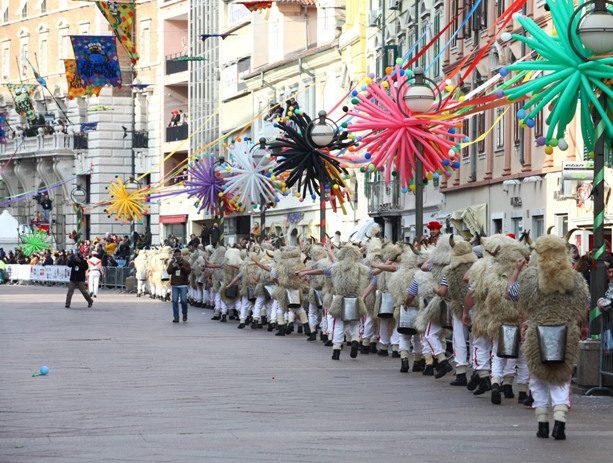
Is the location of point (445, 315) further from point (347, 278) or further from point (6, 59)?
point (6, 59)

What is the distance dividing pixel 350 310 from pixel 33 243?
63.6m

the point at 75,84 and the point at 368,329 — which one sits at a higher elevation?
the point at 75,84

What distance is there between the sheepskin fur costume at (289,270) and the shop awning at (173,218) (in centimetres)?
5137

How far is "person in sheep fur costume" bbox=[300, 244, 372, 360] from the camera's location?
2561cm

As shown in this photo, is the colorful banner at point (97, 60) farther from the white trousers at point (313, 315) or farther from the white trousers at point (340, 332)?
the white trousers at point (340, 332)

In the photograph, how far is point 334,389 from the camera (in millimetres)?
20172

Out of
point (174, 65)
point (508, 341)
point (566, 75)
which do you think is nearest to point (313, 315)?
point (566, 75)

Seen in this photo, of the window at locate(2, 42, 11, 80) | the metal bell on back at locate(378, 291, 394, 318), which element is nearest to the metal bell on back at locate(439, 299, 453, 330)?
the metal bell on back at locate(378, 291, 394, 318)

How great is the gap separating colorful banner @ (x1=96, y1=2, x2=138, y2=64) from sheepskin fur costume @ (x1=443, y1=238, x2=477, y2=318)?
5153 centimetres

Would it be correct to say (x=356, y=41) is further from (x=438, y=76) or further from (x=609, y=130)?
(x=609, y=130)

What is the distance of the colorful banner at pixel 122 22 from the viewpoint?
71.1m

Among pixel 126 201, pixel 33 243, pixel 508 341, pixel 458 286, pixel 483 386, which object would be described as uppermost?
pixel 126 201

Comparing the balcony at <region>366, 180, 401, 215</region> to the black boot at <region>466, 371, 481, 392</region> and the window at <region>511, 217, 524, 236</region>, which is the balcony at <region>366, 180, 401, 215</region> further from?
the black boot at <region>466, 371, 481, 392</region>

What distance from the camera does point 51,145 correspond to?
308 ft
